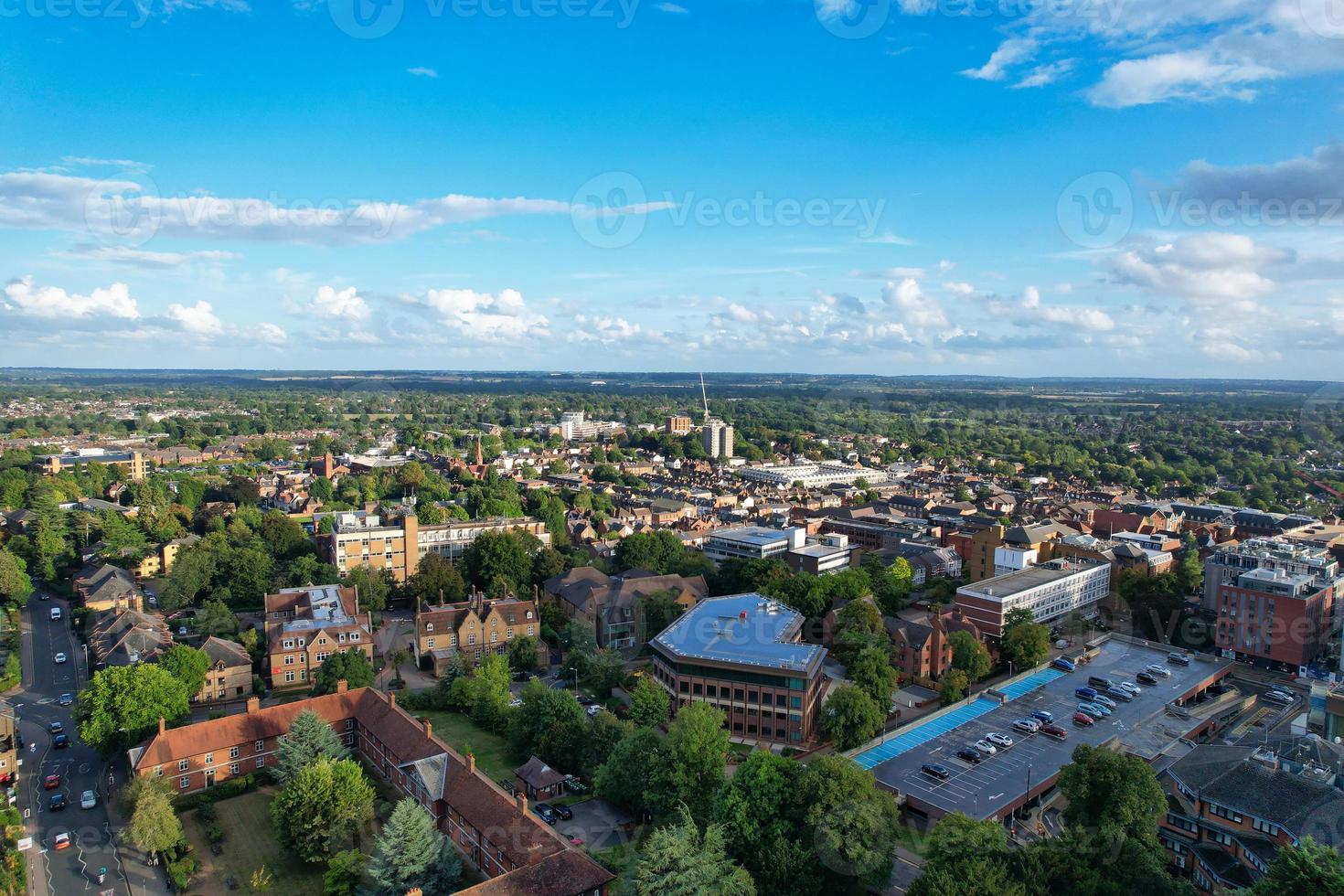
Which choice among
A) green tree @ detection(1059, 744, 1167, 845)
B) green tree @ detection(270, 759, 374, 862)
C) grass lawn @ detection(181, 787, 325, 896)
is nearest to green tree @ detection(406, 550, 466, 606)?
grass lawn @ detection(181, 787, 325, 896)

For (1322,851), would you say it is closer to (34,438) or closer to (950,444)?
(950,444)

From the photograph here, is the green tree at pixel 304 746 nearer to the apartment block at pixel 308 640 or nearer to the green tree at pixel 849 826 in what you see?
the apartment block at pixel 308 640

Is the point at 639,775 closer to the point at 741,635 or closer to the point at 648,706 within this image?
the point at 648,706

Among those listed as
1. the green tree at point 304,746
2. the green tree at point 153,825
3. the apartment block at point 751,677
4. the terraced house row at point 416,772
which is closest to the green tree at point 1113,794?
the apartment block at point 751,677

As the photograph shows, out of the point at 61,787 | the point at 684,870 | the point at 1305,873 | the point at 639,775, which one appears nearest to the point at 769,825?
the point at 684,870

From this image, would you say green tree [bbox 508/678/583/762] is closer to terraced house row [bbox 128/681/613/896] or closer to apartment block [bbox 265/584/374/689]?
terraced house row [bbox 128/681/613/896]

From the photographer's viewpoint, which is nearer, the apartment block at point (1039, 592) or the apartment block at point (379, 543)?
the apartment block at point (1039, 592)
